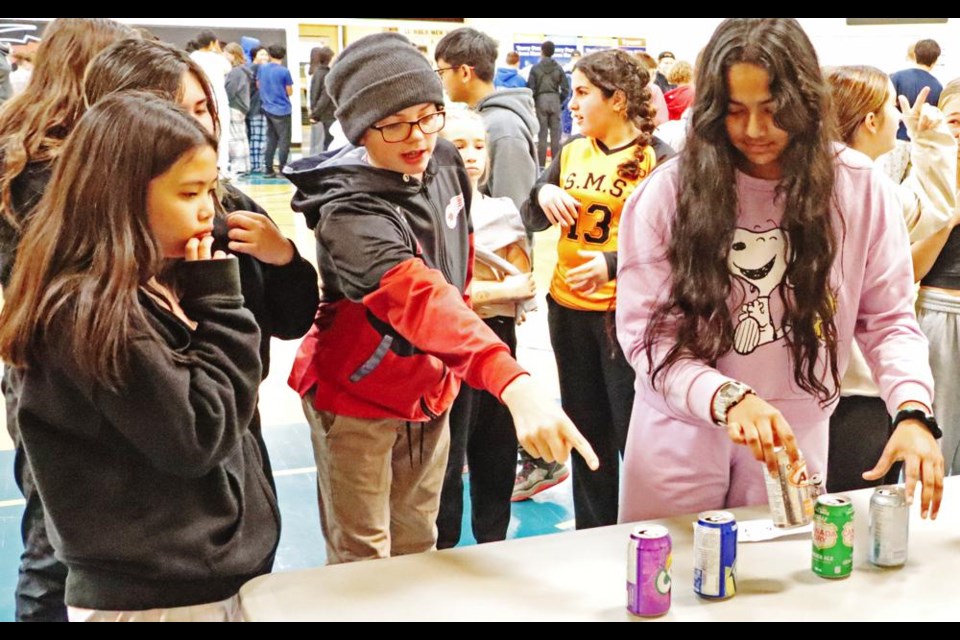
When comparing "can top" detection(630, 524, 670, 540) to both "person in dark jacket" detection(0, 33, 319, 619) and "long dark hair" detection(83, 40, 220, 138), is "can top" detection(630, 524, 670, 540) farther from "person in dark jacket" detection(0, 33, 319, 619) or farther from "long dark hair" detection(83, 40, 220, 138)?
"long dark hair" detection(83, 40, 220, 138)

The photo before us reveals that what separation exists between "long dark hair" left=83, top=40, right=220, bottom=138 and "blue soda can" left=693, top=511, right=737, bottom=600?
1.12 metres

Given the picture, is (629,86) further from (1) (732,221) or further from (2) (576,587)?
(2) (576,587)

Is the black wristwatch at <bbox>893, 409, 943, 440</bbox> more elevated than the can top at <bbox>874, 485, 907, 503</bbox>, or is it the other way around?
the black wristwatch at <bbox>893, 409, 943, 440</bbox>

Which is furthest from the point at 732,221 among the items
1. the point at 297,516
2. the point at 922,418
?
the point at 297,516

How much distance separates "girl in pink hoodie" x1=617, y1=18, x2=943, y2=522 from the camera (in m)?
1.65

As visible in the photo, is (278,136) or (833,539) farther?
(278,136)

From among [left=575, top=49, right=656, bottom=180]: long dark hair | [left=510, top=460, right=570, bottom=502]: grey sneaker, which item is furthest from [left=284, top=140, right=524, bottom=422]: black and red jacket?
[left=510, top=460, right=570, bottom=502]: grey sneaker

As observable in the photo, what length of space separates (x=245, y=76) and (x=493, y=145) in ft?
32.3

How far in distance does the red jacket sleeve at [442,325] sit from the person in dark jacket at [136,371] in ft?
1.04

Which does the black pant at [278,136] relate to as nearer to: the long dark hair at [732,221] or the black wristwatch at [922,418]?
the long dark hair at [732,221]

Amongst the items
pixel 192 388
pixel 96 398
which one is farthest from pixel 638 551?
pixel 96 398

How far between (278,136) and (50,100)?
37.4 feet

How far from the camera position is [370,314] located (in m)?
1.95

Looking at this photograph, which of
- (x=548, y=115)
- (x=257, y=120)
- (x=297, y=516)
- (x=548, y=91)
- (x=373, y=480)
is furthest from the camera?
(x=257, y=120)
